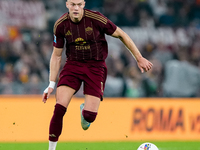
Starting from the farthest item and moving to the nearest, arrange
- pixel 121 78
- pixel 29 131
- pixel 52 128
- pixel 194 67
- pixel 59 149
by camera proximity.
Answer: pixel 194 67
pixel 121 78
pixel 29 131
pixel 59 149
pixel 52 128

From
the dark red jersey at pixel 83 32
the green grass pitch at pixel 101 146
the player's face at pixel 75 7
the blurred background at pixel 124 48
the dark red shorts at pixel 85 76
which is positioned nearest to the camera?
the player's face at pixel 75 7

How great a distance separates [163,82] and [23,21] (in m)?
4.37

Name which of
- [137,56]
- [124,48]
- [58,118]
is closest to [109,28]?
[137,56]

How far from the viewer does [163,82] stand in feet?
34.5

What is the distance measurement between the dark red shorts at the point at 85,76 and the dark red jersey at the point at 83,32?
10 centimetres

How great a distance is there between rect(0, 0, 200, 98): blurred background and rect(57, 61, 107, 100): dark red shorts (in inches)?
165

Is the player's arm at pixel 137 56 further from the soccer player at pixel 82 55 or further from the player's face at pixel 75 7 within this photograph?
the player's face at pixel 75 7

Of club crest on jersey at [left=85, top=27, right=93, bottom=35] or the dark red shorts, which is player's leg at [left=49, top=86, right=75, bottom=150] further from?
club crest on jersey at [left=85, top=27, right=93, bottom=35]

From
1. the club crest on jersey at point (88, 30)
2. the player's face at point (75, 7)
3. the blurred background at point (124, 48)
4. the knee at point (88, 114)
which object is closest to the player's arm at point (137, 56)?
the club crest on jersey at point (88, 30)

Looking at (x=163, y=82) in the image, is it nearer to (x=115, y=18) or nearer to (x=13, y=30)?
(x=115, y=18)

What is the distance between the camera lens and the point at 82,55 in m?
5.23

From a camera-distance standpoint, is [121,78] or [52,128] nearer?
[52,128]

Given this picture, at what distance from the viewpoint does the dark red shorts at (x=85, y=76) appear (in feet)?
17.1

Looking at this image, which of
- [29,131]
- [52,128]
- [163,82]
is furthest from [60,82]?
[163,82]
